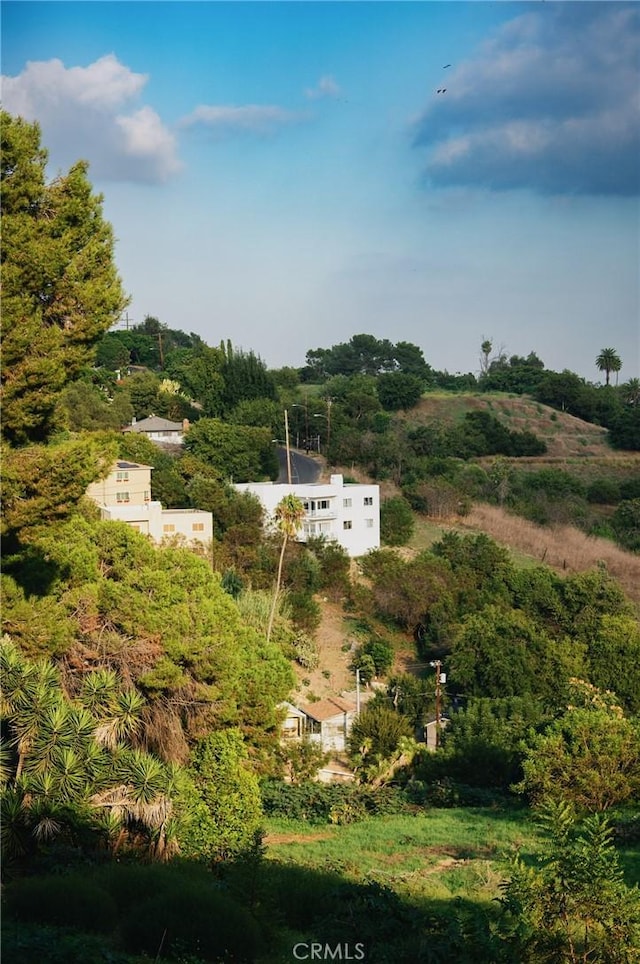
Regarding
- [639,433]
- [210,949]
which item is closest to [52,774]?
[210,949]

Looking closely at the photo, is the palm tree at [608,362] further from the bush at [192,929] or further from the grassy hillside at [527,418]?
the bush at [192,929]

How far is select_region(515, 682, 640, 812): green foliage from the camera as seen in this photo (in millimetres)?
15344

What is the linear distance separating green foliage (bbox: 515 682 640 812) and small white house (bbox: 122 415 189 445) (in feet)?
107

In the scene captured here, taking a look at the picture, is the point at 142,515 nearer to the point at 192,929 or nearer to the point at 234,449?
the point at 234,449

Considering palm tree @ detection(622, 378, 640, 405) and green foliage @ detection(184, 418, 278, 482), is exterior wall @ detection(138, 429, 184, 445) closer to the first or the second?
green foliage @ detection(184, 418, 278, 482)

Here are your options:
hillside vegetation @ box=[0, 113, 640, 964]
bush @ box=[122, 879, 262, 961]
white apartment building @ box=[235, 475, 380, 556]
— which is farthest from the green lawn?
white apartment building @ box=[235, 475, 380, 556]

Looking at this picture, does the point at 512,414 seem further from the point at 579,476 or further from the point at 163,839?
the point at 163,839

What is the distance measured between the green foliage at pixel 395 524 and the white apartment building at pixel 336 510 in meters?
1.09

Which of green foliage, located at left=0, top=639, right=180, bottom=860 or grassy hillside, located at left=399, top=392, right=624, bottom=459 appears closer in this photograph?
green foliage, located at left=0, top=639, right=180, bottom=860

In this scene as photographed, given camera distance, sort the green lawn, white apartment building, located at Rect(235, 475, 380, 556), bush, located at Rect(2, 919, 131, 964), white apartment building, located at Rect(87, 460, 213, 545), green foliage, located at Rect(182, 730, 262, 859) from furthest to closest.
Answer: white apartment building, located at Rect(235, 475, 380, 556) < white apartment building, located at Rect(87, 460, 213, 545) < green foliage, located at Rect(182, 730, 262, 859) < the green lawn < bush, located at Rect(2, 919, 131, 964)

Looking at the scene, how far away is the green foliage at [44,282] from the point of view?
35.2 feet

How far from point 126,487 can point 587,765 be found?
20055 millimetres

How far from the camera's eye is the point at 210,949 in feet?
25.3

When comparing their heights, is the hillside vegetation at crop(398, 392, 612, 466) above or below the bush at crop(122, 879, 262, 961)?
above
